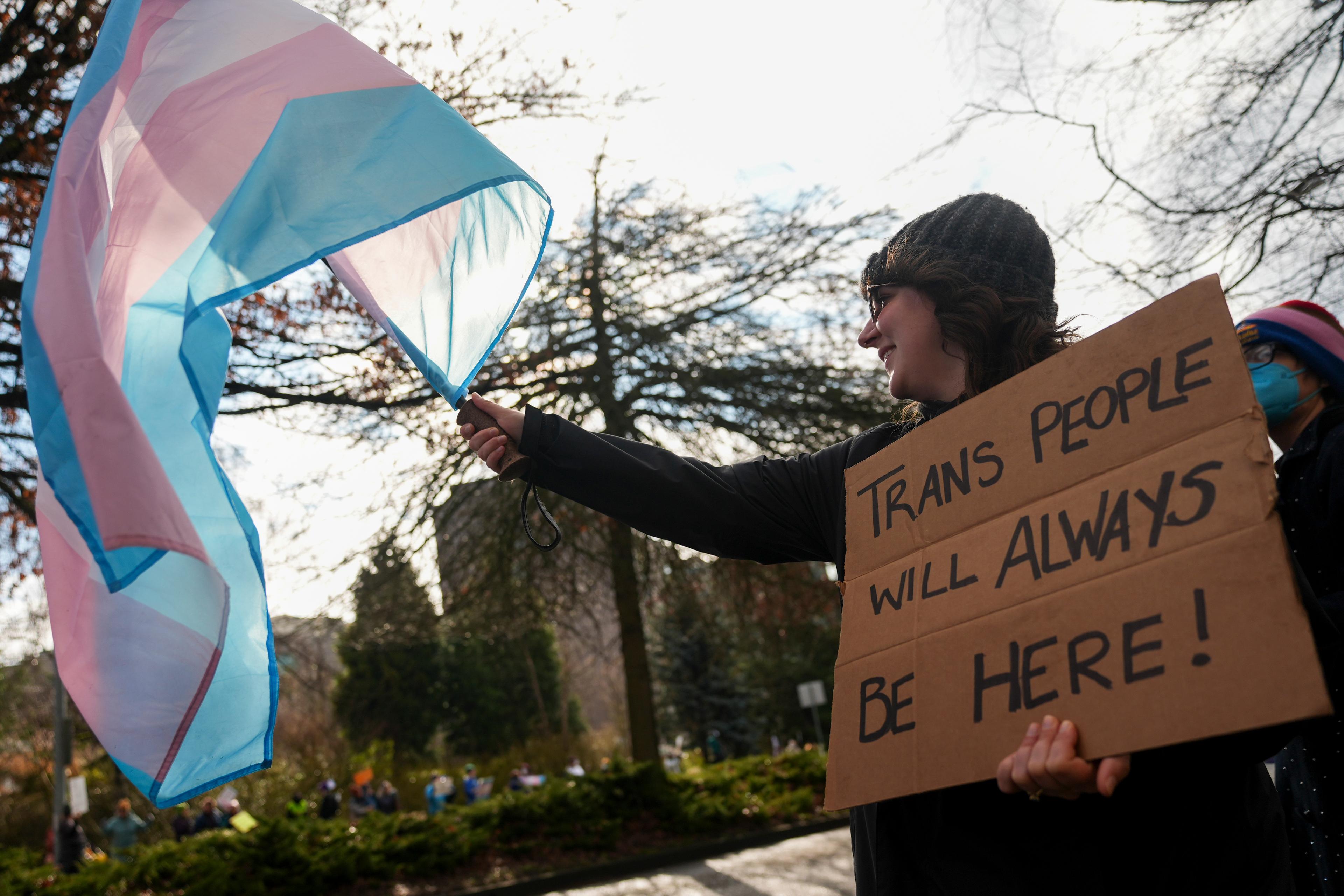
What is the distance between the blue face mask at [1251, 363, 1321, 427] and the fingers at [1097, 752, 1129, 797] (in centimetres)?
162

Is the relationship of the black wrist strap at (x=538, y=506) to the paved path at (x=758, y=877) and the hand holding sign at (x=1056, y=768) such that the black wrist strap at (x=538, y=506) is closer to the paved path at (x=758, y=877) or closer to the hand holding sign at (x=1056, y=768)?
the hand holding sign at (x=1056, y=768)

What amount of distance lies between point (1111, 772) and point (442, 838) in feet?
36.9

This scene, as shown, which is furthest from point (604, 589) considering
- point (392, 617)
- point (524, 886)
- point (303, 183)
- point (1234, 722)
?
point (1234, 722)

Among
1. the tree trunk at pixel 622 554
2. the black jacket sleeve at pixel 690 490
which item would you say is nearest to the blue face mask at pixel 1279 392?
the black jacket sleeve at pixel 690 490

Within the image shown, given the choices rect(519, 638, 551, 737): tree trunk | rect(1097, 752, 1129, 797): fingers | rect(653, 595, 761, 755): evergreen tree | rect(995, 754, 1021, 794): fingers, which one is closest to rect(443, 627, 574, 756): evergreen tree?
rect(519, 638, 551, 737): tree trunk

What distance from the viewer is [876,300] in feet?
6.30

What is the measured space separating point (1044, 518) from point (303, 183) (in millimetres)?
1791

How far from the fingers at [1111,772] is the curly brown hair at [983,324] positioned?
2.51 ft

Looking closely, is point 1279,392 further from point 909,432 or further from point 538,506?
point 538,506

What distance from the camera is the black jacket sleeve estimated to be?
77.9 inches

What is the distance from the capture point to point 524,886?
1047 cm

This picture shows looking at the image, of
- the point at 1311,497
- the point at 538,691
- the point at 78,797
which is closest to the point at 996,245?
the point at 1311,497

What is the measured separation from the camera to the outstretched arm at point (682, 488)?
198 cm

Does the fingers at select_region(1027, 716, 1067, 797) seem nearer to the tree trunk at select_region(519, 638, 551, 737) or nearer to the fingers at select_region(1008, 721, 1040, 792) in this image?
the fingers at select_region(1008, 721, 1040, 792)
